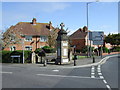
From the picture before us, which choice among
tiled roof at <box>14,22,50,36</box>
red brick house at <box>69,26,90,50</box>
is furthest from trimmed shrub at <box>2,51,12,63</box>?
red brick house at <box>69,26,90,50</box>

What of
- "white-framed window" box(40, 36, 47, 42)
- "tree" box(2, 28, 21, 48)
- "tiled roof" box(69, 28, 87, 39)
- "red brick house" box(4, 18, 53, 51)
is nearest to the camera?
"tree" box(2, 28, 21, 48)

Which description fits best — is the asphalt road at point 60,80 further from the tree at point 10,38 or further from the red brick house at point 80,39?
the red brick house at point 80,39

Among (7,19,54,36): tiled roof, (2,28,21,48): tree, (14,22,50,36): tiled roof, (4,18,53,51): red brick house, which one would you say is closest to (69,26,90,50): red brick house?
(7,19,54,36): tiled roof

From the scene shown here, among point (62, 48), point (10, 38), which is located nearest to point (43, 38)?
point (10, 38)

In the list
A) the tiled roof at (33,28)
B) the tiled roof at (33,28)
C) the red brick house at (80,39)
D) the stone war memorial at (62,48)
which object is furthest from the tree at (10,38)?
the red brick house at (80,39)

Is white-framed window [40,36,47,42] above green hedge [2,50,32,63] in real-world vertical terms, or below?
above

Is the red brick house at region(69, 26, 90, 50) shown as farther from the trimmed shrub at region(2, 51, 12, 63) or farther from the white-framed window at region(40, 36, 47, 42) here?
the trimmed shrub at region(2, 51, 12, 63)

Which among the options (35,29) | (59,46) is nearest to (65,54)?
(59,46)

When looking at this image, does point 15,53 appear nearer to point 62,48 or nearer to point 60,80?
point 62,48

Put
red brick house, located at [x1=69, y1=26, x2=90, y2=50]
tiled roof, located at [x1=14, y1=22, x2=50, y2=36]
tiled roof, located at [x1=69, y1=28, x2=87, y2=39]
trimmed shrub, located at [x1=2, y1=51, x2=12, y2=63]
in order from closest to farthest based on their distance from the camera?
trimmed shrub, located at [x1=2, y1=51, x2=12, y2=63], tiled roof, located at [x1=14, y1=22, x2=50, y2=36], red brick house, located at [x1=69, y1=26, x2=90, y2=50], tiled roof, located at [x1=69, y1=28, x2=87, y2=39]

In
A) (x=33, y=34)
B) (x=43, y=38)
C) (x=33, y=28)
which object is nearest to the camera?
(x=33, y=34)

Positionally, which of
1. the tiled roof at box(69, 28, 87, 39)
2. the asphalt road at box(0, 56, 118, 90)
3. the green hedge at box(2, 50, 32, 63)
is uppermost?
the tiled roof at box(69, 28, 87, 39)

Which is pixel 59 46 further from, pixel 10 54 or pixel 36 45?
pixel 36 45

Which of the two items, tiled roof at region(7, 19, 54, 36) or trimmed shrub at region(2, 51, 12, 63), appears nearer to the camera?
trimmed shrub at region(2, 51, 12, 63)
